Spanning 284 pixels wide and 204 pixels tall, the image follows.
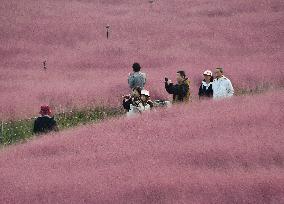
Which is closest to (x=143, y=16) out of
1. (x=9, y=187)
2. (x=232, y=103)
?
(x=232, y=103)

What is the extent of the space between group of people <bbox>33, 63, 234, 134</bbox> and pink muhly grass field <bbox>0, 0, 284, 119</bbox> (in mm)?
3260

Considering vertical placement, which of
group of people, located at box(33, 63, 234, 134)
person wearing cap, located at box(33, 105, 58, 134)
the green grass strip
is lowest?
the green grass strip

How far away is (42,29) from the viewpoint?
20031 millimetres

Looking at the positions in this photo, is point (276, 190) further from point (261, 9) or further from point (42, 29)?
point (261, 9)

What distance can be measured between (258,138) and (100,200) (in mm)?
1966

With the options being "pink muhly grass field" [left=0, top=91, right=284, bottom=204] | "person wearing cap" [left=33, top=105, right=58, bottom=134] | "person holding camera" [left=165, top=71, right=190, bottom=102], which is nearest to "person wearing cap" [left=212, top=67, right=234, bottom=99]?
"person holding camera" [left=165, top=71, right=190, bottom=102]

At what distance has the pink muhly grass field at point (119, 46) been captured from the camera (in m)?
14.2

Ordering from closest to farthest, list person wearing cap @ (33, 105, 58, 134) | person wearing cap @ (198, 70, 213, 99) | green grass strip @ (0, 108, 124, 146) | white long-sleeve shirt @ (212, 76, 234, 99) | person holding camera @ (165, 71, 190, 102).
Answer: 1. person wearing cap @ (33, 105, 58, 134)
2. white long-sleeve shirt @ (212, 76, 234, 99)
3. person holding camera @ (165, 71, 190, 102)
4. person wearing cap @ (198, 70, 213, 99)
5. green grass strip @ (0, 108, 124, 146)

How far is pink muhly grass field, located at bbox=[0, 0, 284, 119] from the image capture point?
558 inches

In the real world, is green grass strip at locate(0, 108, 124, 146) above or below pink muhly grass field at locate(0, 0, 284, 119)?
below

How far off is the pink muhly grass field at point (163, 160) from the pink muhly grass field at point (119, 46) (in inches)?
253

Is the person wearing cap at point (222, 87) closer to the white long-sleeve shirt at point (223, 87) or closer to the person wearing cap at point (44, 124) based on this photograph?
the white long-sleeve shirt at point (223, 87)

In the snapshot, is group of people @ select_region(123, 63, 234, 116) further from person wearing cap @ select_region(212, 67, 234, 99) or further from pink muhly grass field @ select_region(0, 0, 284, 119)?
pink muhly grass field @ select_region(0, 0, 284, 119)

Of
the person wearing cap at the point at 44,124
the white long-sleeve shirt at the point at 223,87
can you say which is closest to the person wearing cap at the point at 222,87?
the white long-sleeve shirt at the point at 223,87
